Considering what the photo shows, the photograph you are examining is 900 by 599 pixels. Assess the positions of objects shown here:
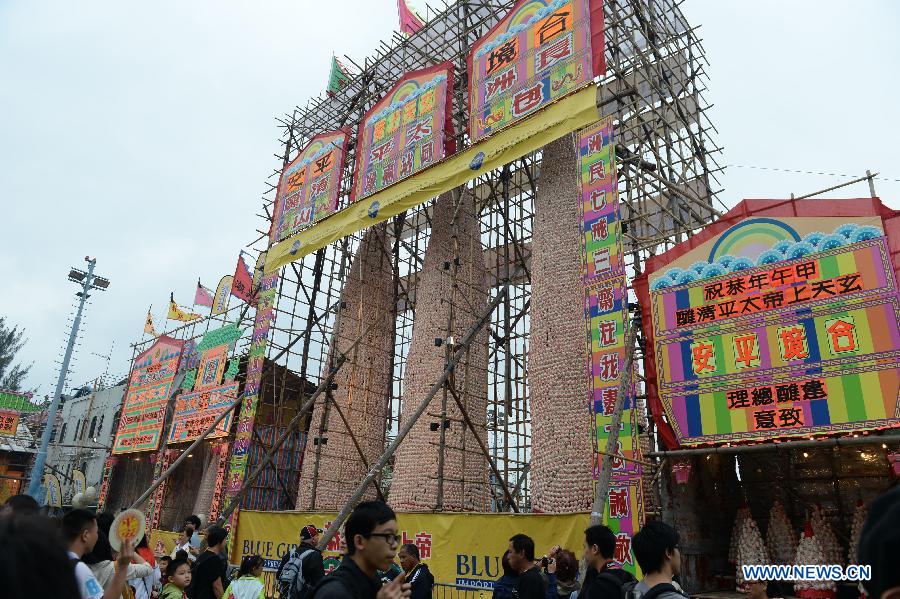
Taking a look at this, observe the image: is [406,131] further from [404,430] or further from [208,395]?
[208,395]

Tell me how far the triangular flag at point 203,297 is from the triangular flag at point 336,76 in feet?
25.4

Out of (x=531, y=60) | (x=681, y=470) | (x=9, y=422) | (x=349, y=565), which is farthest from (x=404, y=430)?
(x=9, y=422)

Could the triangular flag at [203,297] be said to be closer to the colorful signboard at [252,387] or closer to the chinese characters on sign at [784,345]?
the colorful signboard at [252,387]

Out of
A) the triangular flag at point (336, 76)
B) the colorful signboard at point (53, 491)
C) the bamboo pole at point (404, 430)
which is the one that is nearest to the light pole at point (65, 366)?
the colorful signboard at point (53, 491)

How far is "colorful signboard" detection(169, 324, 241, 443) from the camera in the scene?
1652cm

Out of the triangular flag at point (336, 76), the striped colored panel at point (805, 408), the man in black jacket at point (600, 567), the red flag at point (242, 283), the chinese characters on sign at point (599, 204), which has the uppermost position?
the triangular flag at point (336, 76)

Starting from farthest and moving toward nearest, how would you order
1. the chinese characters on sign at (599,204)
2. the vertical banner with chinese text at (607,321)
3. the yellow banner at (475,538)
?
1. the chinese characters on sign at (599,204)
2. the vertical banner with chinese text at (607,321)
3. the yellow banner at (475,538)

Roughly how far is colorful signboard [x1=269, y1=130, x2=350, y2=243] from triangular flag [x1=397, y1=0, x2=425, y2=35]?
3.82 m

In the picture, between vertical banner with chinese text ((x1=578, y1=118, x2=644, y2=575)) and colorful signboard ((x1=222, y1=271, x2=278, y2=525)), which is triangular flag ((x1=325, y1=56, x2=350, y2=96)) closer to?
colorful signboard ((x1=222, y1=271, x2=278, y2=525))

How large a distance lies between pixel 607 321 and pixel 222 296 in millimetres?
14394

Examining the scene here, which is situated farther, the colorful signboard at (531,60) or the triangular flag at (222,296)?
the triangular flag at (222,296)

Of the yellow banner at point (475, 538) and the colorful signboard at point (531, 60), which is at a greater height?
the colorful signboard at point (531, 60)

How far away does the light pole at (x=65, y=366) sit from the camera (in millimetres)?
18984

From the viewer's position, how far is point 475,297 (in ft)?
42.7
